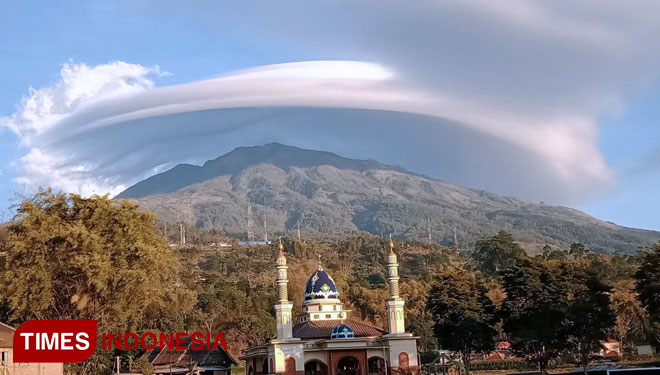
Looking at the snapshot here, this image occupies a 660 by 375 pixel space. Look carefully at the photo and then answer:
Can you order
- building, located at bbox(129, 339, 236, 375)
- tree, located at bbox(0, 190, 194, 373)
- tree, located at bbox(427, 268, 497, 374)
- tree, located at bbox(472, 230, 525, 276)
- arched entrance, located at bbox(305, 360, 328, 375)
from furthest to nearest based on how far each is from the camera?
tree, located at bbox(472, 230, 525, 276) < building, located at bbox(129, 339, 236, 375) < tree, located at bbox(427, 268, 497, 374) < arched entrance, located at bbox(305, 360, 328, 375) < tree, located at bbox(0, 190, 194, 373)

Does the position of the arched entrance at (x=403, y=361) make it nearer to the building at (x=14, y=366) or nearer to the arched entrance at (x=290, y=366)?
the arched entrance at (x=290, y=366)

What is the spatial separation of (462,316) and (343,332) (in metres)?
10.7

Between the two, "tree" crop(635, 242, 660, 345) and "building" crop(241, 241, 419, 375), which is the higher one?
"tree" crop(635, 242, 660, 345)

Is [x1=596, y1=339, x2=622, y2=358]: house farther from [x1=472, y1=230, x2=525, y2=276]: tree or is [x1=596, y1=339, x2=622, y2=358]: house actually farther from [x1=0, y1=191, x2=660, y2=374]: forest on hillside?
[x1=472, y1=230, x2=525, y2=276]: tree

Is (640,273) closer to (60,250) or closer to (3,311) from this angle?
(60,250)

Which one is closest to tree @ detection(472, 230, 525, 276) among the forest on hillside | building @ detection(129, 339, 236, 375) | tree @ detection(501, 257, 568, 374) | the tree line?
the forest on hillside

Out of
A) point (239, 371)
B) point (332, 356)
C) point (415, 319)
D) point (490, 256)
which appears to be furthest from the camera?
point (490, 256)

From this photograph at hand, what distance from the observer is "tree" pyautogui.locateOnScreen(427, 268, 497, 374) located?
191ft

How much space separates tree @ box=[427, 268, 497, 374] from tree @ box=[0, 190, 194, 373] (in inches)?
839

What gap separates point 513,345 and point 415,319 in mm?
26393

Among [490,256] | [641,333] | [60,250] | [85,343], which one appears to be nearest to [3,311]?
[60,250]

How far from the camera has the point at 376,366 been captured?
5344 centimetres

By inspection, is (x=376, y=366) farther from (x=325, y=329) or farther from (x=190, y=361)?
(x=190, y=361)

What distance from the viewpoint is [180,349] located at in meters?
61.4
